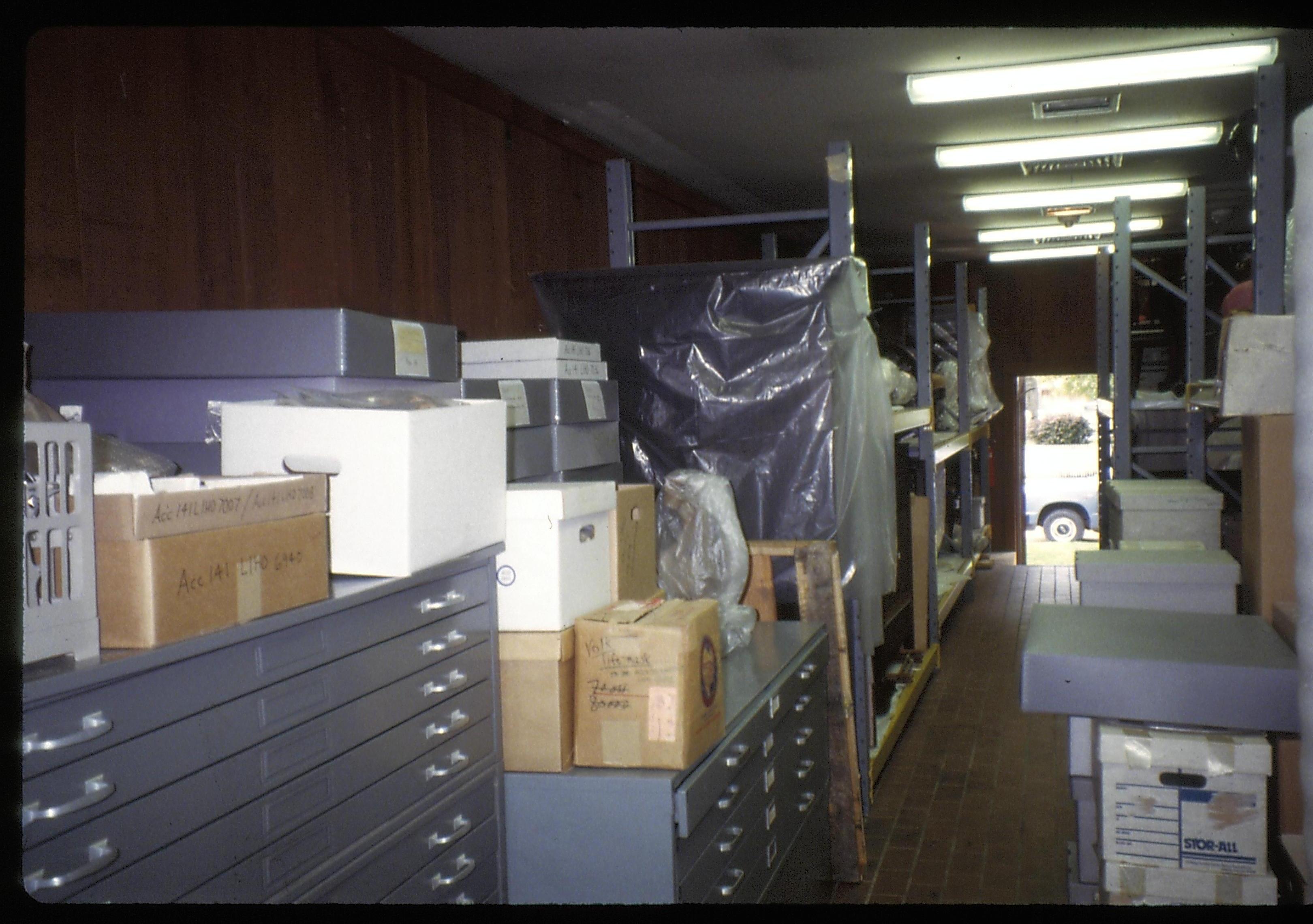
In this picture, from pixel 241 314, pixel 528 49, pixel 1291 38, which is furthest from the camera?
pixel 1291 38

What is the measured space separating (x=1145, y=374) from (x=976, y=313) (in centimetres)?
128

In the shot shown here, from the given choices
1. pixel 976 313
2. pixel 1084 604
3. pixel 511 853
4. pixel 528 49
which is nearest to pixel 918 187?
pixel 976 313

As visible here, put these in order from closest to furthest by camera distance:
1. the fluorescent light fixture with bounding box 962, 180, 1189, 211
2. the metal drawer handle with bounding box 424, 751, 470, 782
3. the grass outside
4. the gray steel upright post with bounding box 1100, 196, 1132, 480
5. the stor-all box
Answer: the stor-all box, the metal drawer handle with bounding box 424, 751, 470, 782, the gray steel upright post with bounding box 1100, 196, 1132, 480, the fluorescent light fixture with bounding box 962, 180, 1189, 211, the grass outside

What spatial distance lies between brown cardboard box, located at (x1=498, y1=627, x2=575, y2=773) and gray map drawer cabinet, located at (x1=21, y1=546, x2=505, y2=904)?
0.30 ft

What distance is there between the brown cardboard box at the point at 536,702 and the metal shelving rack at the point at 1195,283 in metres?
2.62

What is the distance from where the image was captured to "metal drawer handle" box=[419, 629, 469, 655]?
1831 millimetres

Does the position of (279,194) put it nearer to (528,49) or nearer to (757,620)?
(528,49)

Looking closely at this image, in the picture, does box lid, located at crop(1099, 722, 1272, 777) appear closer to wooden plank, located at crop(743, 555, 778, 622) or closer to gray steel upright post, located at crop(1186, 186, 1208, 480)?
wooden plank, located at crop(743, 555, 778, 622)

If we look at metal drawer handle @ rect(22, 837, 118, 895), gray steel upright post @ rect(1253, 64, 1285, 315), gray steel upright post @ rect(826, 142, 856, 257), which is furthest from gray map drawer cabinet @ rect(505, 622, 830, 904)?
gray steel upright post @ rect(1253, 64, 1285, 315)

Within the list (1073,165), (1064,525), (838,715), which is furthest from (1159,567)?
(1064,525)

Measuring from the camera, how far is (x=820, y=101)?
170 inches

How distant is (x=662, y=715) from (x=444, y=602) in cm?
54

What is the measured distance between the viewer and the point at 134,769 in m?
1.21

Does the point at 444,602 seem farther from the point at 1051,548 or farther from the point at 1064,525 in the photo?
the point at 1051,548
